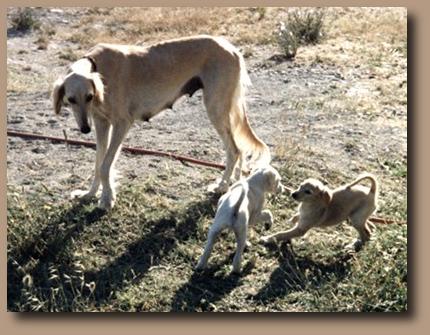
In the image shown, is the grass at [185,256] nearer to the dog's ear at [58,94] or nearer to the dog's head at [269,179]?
the dog's head at [269,179]

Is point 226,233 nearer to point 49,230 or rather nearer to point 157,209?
point 157,209

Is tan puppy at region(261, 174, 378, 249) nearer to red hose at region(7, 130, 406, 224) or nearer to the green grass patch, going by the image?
the green grass patch

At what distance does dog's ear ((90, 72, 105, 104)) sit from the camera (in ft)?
18.9

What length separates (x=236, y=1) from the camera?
7.09m

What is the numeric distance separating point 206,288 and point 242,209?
569mm

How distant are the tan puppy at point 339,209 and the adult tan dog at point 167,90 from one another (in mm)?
A: 1142

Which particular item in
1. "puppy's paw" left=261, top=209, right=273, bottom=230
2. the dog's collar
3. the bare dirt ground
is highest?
the dog's collar

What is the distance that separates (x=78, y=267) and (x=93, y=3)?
226 cm

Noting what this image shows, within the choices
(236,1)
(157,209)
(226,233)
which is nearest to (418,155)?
(226,233)

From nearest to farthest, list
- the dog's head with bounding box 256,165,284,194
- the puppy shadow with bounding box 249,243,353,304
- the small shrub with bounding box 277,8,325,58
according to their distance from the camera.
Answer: the puppy shadow with bounding box 249,243,353,304 → the dog's head with bounding box 256,165,284,194 → the small shrub with bounding box 277,8,325,58

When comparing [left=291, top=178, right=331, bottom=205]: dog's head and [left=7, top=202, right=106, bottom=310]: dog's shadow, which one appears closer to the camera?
[left=7, top=202, right=106, bottom=310]: dog's shadow

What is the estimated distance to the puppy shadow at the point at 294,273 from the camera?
17.2 ft

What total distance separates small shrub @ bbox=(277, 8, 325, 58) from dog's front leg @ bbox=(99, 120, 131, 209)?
4.97 metres

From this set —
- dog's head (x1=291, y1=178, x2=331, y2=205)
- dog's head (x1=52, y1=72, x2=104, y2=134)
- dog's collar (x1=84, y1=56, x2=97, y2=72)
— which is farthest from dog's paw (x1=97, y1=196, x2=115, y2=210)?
dog's head (x1=291, y1=178, x2=331, y2=205)
